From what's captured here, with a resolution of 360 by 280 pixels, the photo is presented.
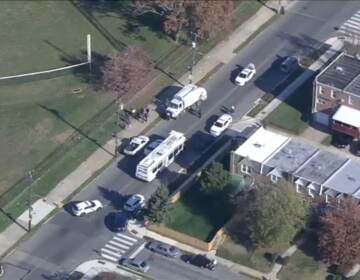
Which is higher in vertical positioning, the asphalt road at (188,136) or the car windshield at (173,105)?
the car windshield at (173,105)

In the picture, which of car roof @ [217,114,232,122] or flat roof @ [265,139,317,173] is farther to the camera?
car roof @ [217,114,232,122]

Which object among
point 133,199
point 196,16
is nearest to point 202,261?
point 133,199

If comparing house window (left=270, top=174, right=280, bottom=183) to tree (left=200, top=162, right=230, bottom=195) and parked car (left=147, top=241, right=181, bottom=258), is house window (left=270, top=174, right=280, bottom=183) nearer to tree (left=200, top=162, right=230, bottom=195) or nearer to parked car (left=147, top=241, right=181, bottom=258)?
tree (left=200, top=162, right=230, bottom=195)

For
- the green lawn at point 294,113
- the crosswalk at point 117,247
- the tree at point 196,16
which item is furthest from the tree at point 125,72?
the crosswalk at point 117,247

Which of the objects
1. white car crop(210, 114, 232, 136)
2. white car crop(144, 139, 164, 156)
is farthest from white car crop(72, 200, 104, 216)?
white car crop(210, 114, 232, 136)

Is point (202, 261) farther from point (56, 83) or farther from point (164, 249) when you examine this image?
point (56, 83)

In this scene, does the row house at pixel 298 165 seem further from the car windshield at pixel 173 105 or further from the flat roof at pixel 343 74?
the car windshield at pixel 173 105

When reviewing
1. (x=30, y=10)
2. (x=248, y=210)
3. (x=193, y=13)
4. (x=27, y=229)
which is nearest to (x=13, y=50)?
(x=30, y=10)
